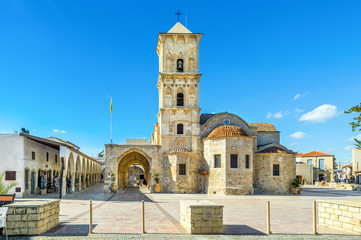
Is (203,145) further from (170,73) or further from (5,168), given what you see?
(5,168)

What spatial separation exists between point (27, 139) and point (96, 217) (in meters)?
12.8

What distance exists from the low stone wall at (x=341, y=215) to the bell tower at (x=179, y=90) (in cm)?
2174

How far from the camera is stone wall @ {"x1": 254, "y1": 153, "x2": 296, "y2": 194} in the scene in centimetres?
3144

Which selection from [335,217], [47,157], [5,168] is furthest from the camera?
[47,157]

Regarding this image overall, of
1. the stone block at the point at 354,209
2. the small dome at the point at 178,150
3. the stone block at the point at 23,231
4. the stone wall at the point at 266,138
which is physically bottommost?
the stone block at the point at 23,231

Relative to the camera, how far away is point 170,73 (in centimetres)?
3406

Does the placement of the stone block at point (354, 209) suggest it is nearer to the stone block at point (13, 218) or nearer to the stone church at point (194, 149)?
the stone block at point (13, 218)

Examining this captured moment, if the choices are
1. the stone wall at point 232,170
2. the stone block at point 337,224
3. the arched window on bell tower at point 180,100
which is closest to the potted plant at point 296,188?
the stone wall at point 232,170

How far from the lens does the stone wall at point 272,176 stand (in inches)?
1238

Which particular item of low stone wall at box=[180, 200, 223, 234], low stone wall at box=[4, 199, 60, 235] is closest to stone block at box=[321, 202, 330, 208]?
low stone wall at box=[180, 200, 223, 234]

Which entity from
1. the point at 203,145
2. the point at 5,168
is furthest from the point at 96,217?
the point at 203,145

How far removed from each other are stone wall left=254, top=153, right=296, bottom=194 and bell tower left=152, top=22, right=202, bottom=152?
22.1 feet

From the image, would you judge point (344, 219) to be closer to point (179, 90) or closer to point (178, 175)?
point (178, 175)

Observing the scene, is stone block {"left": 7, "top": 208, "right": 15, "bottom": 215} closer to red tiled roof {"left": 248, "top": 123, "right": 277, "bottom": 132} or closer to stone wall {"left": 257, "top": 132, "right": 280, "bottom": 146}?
stone wall {"left": 257, "top": 132, "right": 280, "bottom": 146}
